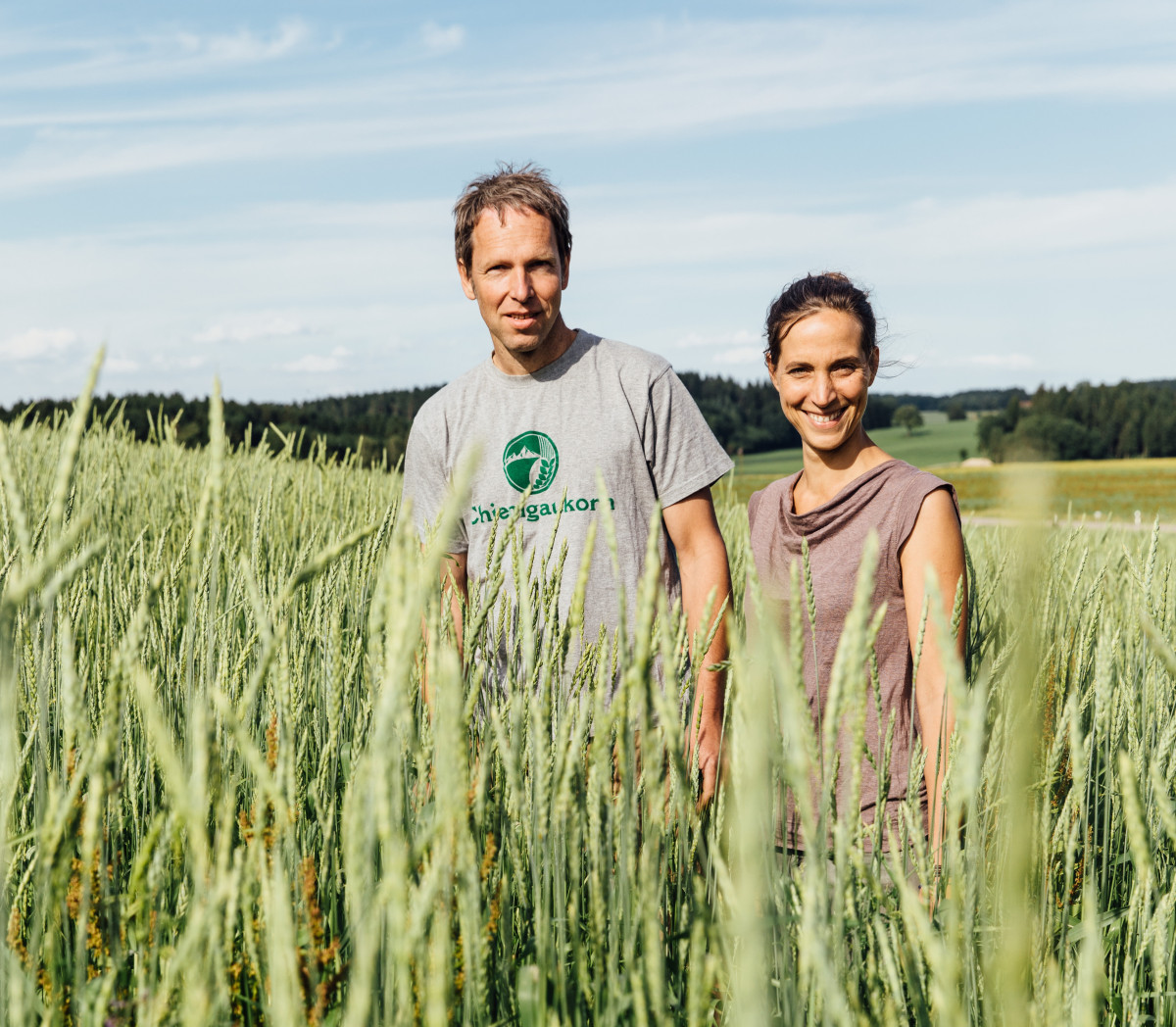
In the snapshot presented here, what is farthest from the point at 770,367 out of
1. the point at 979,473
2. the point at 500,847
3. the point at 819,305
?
the point at 979,473

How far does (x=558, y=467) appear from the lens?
7.42 ft

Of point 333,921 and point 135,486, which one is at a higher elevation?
point 135,486

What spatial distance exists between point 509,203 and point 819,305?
80 cm

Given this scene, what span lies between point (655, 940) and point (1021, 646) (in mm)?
354

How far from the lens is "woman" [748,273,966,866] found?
174cm

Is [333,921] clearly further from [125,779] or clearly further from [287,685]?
[287,685]

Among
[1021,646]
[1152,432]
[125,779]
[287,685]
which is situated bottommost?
[125,779]

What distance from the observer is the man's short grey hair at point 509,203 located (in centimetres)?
227

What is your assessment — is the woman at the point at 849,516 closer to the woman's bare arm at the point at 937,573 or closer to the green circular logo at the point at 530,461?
the woman's bare arm at the point at 937,573

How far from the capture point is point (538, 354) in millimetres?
2324

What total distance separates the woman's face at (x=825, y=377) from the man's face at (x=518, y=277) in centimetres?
59

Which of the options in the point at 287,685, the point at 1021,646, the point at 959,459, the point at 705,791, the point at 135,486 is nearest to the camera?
the point at 1021,646

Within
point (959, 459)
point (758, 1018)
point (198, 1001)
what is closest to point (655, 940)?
point (758, 1018)

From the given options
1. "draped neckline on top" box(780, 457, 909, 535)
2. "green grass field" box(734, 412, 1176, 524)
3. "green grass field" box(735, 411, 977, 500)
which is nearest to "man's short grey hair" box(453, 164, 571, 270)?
"draped neckline on top" box(780, 457, 909, 535)
